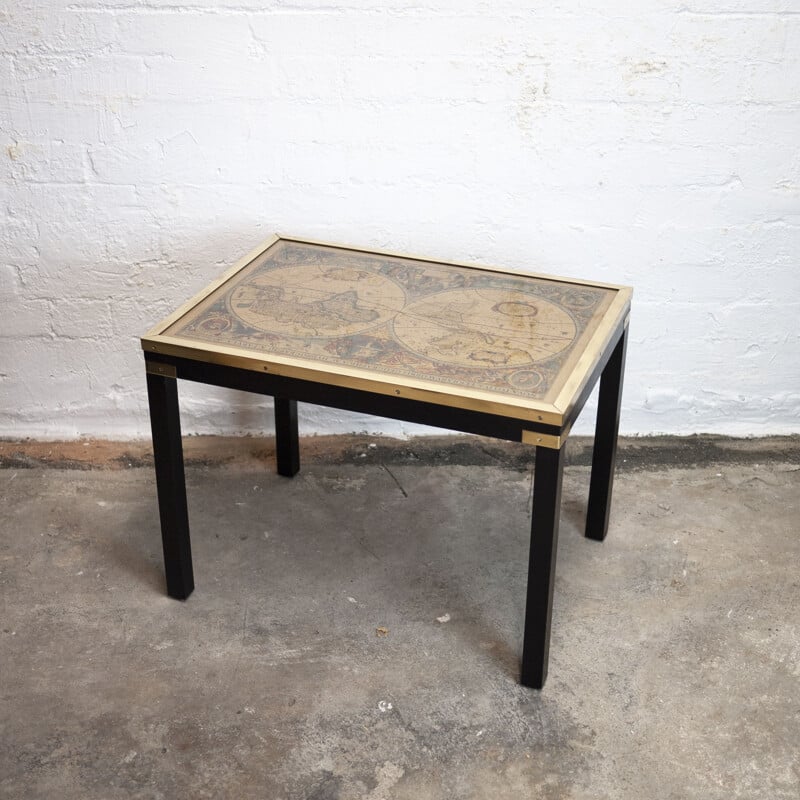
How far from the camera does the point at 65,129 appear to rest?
2.93 meters

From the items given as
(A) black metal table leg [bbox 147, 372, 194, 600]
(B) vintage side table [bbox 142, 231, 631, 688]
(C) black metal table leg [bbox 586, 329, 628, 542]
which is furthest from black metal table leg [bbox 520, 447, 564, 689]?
(A) black metal table leg [bbox 147, 372, 194, 600]

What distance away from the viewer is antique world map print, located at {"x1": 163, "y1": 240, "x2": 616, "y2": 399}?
225 centimetres

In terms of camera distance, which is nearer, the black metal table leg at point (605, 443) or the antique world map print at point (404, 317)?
the antique world map print at point (404, 317)

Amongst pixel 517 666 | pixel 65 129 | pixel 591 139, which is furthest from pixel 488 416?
pixel 65 129

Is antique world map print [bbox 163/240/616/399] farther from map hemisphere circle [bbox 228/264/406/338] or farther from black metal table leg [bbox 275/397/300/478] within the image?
black metal table leg [bbox 275/397/300/478]

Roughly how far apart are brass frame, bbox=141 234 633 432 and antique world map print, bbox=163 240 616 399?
0.03 meters

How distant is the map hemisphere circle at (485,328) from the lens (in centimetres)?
228

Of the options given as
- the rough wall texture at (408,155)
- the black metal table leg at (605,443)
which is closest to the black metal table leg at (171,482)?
the rough wall texture at (408,155)

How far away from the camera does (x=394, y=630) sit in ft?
8.43

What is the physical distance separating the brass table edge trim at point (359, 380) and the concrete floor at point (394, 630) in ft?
2.22

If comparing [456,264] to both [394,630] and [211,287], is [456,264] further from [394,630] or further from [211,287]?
[394,630]

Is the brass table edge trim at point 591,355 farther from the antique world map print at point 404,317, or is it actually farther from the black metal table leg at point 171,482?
the black metal table leg at point 171,482

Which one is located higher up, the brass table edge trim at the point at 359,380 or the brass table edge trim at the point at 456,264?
the brass table edge trim at the point at 456,264

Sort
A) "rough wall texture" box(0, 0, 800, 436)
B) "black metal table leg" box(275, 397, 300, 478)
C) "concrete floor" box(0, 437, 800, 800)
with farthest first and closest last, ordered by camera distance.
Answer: "black metal table leg" box(275, 397, 300, 478), "rough wall texture" box(0, 0, 800, 436), "concrete floor" box(0, 437, 800, 800)
